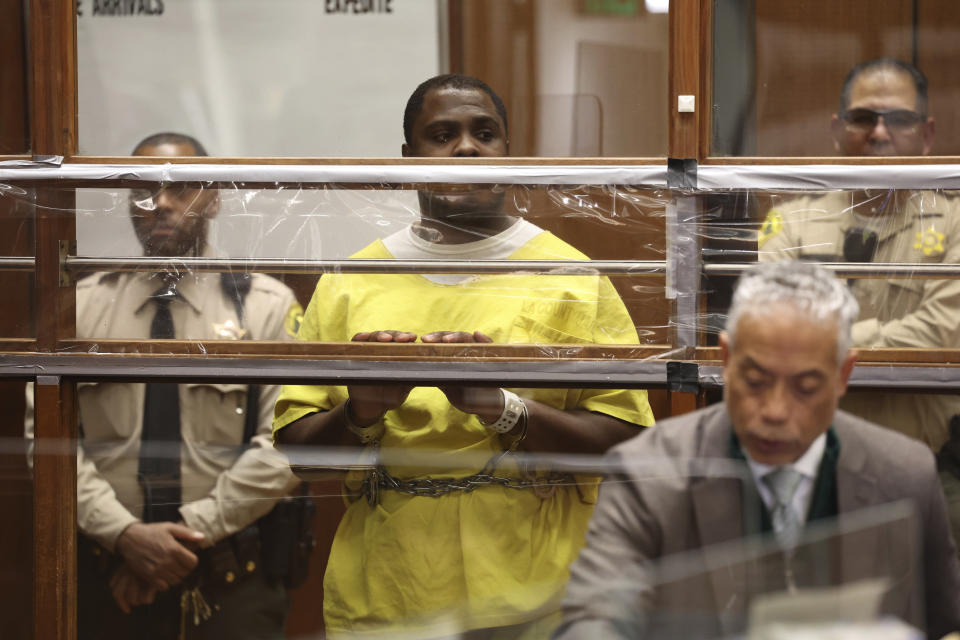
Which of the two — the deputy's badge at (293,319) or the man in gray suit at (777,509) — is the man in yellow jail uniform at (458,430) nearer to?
the deputy's badge at (293,319)

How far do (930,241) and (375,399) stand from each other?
1032mm

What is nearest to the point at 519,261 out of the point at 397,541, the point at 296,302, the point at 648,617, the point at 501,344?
the point at 501,344

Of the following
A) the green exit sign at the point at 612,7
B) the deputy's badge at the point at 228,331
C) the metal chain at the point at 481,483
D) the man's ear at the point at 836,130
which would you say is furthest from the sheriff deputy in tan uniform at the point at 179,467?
the man's ear at the point at 836,130

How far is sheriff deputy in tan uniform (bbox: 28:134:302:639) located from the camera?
2059mm

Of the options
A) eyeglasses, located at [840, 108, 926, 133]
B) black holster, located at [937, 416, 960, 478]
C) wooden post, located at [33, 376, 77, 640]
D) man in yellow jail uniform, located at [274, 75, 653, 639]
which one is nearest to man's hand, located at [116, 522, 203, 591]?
wooden post, located at [33, 376, 77, 640]

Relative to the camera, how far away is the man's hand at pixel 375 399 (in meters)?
1.96

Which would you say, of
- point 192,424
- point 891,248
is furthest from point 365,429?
point 891,248

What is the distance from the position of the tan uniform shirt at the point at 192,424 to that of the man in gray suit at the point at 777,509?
80 centimetres

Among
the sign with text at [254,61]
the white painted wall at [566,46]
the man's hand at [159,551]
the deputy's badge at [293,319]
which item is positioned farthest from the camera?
the sign with text at [254,61]

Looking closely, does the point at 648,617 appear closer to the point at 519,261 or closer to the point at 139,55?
the point at 519,261

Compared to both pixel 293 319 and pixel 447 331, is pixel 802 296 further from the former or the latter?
pixel 293 319

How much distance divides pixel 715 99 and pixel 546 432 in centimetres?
71

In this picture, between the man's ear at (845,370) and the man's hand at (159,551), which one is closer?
the man's ear at (845,370)

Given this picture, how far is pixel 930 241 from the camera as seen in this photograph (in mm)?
1939
